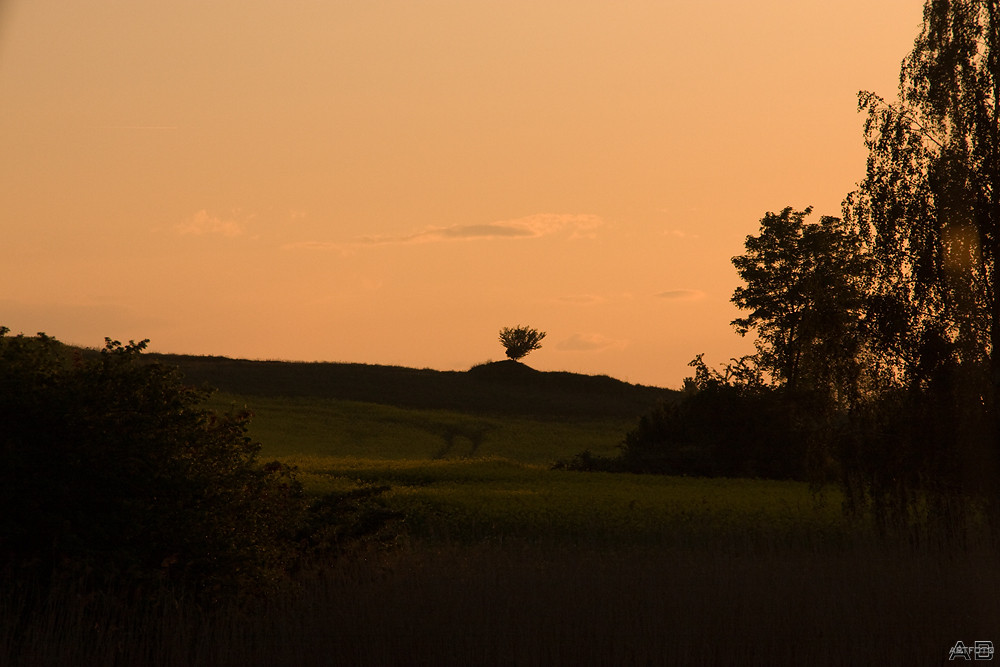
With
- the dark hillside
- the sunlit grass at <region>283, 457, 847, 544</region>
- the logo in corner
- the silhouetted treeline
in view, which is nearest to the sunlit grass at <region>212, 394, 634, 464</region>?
the dark hillside

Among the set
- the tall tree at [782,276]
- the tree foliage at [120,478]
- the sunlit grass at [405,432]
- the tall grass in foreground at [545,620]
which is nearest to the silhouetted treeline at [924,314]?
the tall grass in foreground at [545,620]

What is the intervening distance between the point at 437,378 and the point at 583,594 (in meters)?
86.4

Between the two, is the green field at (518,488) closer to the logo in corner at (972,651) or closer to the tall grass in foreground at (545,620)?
the tall grass in foreground at (545,620)

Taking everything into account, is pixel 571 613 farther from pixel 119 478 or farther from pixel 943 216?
pixel 943 216

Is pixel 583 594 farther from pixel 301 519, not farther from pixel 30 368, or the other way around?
pixel 30 368

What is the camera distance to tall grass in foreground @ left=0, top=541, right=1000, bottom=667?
11148 mm

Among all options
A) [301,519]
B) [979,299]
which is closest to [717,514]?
[979,299]

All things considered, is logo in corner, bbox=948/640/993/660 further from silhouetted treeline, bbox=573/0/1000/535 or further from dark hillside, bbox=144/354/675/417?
dark hillside, bbox=144/354/675/417

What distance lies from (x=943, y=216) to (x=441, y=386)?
7450 centimetres

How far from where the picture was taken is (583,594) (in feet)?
41.4

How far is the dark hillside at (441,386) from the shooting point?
8412 cm

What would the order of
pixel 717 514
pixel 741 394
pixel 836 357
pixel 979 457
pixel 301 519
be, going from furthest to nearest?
pixel 741 394 < pixel 717 514 < pixel 836 357 < pixel 979 457 < pixel 301 519

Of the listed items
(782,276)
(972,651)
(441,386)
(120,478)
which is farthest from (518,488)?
(441,386)

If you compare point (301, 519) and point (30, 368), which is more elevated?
point (30, 368)
